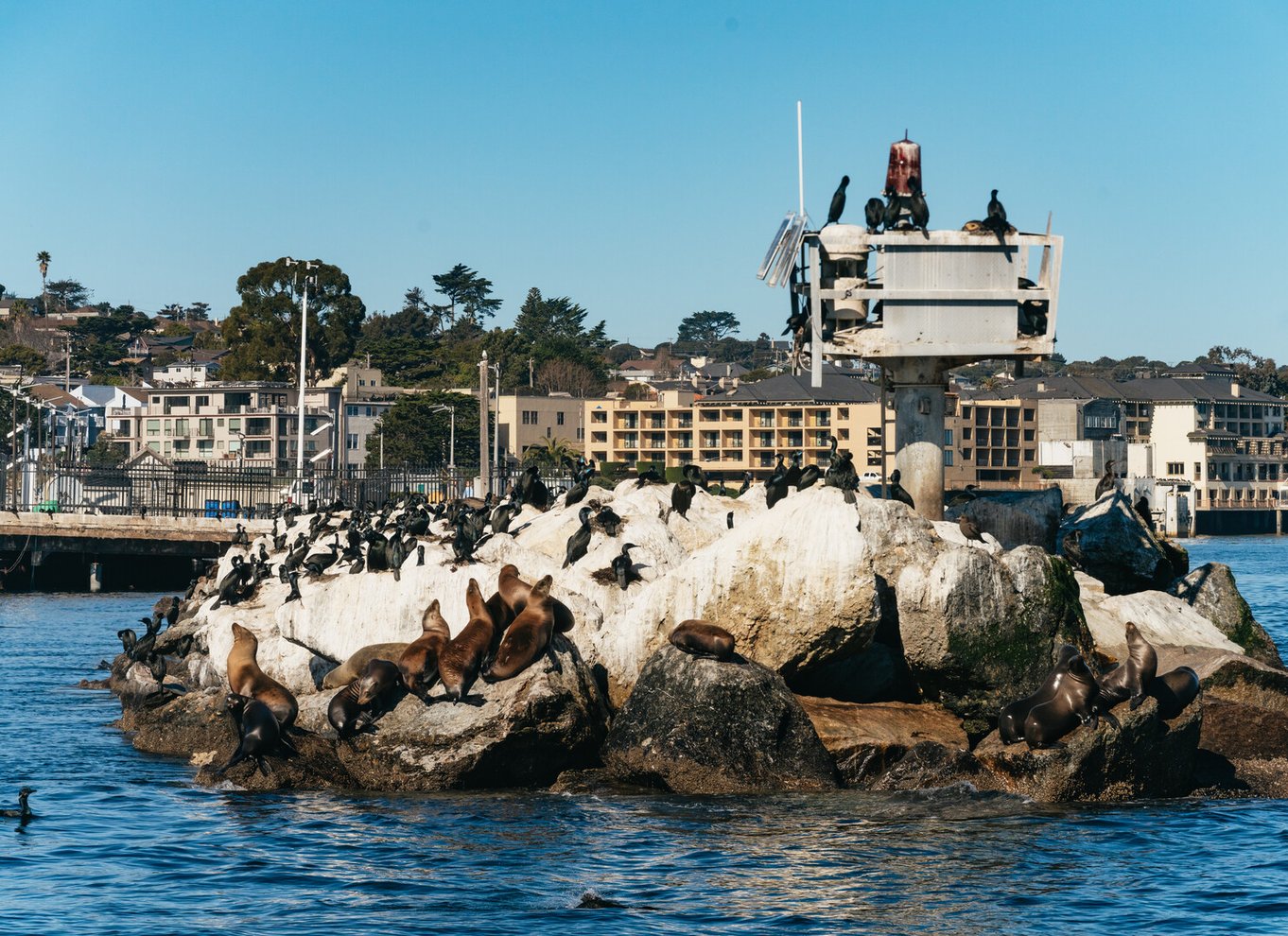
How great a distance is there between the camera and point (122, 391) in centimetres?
13650

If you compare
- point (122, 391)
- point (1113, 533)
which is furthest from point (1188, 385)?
point (1113, 533)

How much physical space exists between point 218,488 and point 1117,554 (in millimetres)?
52247

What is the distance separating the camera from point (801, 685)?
2353 centimetres

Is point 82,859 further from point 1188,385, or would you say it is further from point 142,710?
point 1188,385

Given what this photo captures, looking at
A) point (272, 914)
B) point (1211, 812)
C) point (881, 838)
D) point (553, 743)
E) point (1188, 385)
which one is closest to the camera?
point (272, 914)

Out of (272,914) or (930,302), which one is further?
(930,302)

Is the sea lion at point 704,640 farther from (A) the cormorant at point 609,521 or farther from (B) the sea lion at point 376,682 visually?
(A) the cormorant at point 609,521

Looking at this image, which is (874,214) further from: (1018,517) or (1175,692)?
(1175,692)

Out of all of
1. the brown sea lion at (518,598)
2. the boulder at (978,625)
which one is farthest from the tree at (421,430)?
the boulder at (978,625)

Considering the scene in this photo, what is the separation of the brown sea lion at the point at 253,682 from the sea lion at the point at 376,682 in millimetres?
1369

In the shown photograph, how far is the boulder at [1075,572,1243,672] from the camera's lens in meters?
25.2

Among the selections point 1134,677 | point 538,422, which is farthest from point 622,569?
point 538,422

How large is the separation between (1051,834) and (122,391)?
127399 mm

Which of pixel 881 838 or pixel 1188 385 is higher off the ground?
pixel 1188 385
